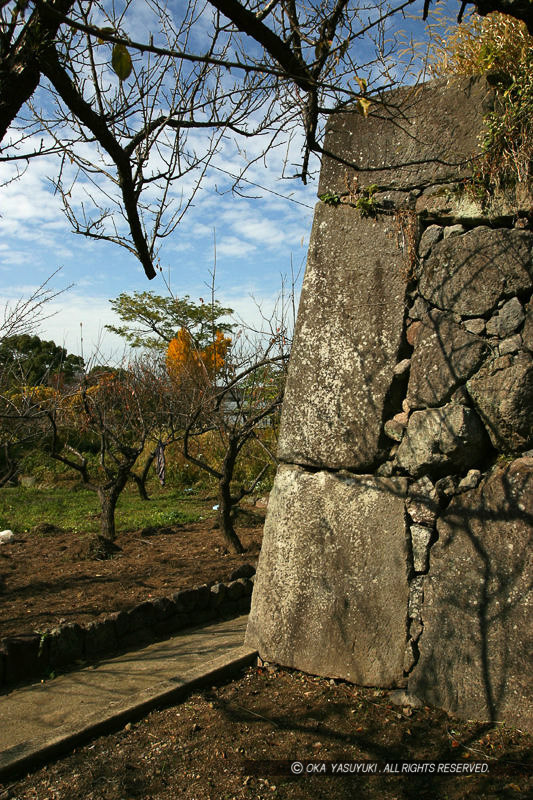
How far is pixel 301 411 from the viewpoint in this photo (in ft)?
10.5

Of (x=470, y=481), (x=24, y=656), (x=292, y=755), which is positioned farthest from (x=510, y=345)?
(x=24, y=656)

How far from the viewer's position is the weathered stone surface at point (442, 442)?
2770 millimetres

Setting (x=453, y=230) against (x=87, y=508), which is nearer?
(x=453, y=230)

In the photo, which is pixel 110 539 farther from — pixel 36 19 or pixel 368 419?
pixel 36 19

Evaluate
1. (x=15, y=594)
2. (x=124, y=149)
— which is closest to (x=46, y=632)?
(x=15, y=594)

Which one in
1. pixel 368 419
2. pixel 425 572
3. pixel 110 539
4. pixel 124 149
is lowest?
pixel 110 539

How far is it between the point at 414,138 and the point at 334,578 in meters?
2.13

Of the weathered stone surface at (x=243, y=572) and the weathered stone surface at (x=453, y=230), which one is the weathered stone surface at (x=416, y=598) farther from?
the weathered stone surface at (x=243, y=572)

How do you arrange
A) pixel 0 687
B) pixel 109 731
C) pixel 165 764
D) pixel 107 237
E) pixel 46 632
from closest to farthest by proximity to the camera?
pixel 165 764
pixel 109 731
pixel 107 237
pixel 0 687
pixel 46 632

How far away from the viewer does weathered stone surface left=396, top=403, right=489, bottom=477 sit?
2.77 meters

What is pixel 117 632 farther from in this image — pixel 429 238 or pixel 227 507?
Result: pixel 429 238

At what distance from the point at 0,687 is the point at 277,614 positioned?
1628 mm

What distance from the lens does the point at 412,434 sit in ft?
9.54

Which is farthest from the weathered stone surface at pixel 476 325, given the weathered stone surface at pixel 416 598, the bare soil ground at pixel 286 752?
the bare soil ground at pixel 286 752
